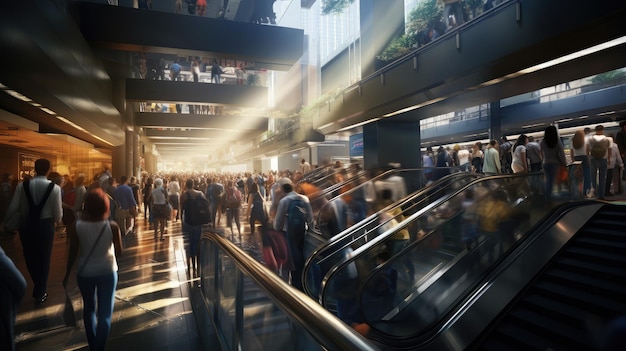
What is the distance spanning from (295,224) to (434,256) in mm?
2504

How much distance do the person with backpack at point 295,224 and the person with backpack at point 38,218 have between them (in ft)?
9.99

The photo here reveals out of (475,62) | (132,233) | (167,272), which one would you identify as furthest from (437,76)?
(132,233)

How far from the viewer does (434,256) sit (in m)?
5.98

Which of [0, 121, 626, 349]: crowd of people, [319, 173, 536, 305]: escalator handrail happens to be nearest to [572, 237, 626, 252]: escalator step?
[0, 121, 626, 349]: crowd of people

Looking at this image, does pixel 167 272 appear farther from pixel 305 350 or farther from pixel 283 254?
pixel 305 350

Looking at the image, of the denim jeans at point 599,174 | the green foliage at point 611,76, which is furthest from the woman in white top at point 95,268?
the green foliage at point 611,76

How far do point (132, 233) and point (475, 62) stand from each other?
10.3 metres

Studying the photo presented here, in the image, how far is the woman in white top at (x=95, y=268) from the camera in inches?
120

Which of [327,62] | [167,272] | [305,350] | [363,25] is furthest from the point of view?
[327,62]

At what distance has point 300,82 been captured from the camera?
4088 cm

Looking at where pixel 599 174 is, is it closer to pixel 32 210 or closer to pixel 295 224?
pixel 295 224

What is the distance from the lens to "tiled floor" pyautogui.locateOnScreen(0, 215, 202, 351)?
352 cm

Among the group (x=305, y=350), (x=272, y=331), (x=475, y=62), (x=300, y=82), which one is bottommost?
(x=272, y=331)

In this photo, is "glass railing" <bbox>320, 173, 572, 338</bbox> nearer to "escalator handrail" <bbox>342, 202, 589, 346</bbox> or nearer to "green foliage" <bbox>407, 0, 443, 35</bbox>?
"escalator handrail" <bbox>342, 202, 589, 346</bbox>
